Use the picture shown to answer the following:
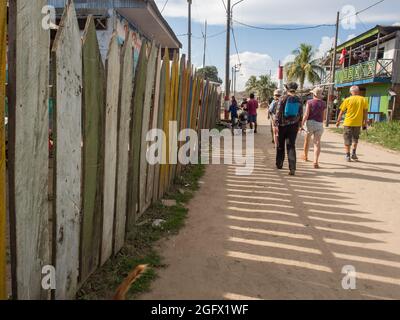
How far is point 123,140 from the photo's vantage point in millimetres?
3264

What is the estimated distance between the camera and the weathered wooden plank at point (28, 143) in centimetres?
173

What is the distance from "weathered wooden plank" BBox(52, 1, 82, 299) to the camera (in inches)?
84.0

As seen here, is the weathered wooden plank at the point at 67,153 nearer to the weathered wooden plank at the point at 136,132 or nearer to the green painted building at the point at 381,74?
the weathered wooden plank at the point at 136,132

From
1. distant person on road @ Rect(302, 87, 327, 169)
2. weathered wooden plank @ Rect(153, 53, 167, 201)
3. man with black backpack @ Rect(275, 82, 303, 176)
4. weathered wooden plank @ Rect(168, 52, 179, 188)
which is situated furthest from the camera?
distant person on road @ Rect(302, 87, 327, 169)

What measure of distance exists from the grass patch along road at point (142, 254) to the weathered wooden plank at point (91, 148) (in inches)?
4.8

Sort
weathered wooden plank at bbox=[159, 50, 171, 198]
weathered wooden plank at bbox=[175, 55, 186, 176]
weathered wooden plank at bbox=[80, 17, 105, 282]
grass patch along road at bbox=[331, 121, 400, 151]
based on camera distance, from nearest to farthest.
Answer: weathered wooden plank at bbox=[80, 17, 105, 282] → weathered wooden plank at bbox=[159, 50, 171, 198] → weathered wooden plank at bbox=[175, 55, 186, 176] → grass patch along road at bbox=[331, 121, 400, 151]

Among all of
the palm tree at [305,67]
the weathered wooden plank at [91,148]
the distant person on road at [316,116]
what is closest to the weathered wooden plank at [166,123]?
the weathered wooden plank at [91,148]

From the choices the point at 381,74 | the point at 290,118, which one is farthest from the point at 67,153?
the point at 381,74

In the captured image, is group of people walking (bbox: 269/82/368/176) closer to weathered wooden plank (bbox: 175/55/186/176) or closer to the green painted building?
weathered wooden plank (bbox: 175/55/186/176)

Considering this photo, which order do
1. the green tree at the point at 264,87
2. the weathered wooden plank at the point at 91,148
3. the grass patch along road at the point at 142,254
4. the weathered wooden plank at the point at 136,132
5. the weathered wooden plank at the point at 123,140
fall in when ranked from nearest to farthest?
the weathered wooden plank at the point at 91,148, the grass patch along road at the point at 142,254, the weathered wooden plank at the point at 123,140, the weathered wooden plank at the point at 136,132, the green tree at the point at 264,87

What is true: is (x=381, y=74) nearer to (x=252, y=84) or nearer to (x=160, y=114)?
(x=160, y=114)

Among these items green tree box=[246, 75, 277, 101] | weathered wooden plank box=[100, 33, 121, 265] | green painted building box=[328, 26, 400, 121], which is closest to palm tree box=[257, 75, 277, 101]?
green tree box=[246, 75, 277, 101]

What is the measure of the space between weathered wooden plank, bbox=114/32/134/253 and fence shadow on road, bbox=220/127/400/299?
40.1 inches

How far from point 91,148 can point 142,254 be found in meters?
1.21
